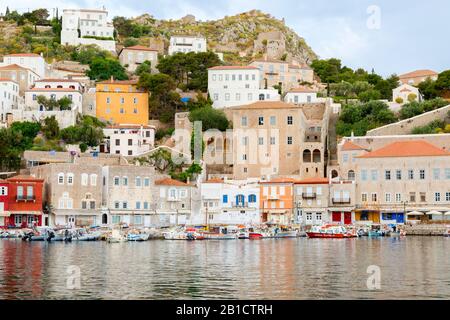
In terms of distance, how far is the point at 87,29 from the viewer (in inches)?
4299

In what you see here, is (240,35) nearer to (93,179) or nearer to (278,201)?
(278,201)

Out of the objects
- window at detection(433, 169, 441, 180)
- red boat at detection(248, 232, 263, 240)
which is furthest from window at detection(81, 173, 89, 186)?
window at detection(433, 169, 441, 180)

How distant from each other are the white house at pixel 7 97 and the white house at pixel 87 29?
26.8 metres

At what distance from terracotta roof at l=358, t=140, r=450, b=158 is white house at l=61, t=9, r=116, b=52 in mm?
45215

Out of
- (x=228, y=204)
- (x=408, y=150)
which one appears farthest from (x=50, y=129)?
(x=408, y=150)

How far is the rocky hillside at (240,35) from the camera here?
111m

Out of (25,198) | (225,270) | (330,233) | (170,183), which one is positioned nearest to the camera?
(225,270)

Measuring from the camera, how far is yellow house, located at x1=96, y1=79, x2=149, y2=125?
274ft

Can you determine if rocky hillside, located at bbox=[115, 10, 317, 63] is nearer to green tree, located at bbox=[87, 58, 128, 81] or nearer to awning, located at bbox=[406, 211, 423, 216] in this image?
green tree, located at bbox=[87, 58, 128, 81]

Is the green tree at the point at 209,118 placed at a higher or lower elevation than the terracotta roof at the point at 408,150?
higher

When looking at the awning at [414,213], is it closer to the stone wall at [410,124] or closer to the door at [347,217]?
the door at [347,217]

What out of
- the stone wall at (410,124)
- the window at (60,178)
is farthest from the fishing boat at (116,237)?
the stone wall at (410,124)

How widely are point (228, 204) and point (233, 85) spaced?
1991 cm
